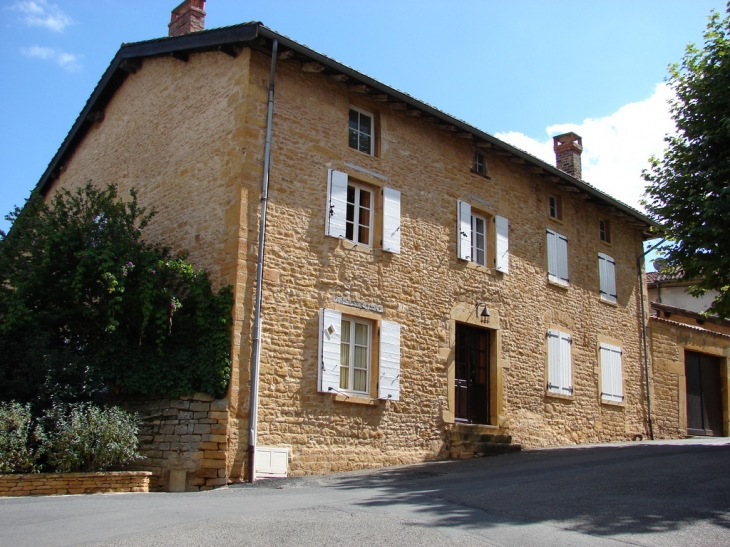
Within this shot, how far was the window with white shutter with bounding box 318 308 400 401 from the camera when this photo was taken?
36.3 ft

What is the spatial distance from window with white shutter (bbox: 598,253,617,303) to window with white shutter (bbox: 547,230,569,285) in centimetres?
142

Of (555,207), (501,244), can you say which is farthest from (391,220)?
(555,207)

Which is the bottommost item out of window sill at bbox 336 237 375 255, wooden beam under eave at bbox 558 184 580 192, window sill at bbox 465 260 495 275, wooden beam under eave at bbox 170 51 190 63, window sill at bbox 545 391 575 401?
window sill at bbox 545 391 575 401

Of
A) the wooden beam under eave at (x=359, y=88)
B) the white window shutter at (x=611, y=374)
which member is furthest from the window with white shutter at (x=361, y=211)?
the white window shutter at (x=611, y=374)

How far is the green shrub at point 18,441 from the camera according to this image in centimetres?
887

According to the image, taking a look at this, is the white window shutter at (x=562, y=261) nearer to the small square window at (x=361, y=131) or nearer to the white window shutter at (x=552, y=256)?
the white window shutter at (x=552, y=256)

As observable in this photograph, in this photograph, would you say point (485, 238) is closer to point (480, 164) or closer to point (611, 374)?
point (480, 164)

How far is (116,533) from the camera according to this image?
20.6 feet

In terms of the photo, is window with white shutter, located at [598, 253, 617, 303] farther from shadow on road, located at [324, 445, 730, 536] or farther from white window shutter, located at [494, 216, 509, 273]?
shadow on road, located at [324, 445, 730, 536]

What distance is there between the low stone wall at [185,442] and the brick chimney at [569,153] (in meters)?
11.2

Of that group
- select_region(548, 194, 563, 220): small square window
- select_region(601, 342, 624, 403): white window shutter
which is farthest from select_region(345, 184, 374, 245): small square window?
select_region(601, 342, 624, 403): white window shutter

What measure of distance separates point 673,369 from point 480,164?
25.1 feet

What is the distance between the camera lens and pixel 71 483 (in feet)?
29.4

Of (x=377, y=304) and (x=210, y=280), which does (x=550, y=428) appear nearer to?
(x=377, y=304)
